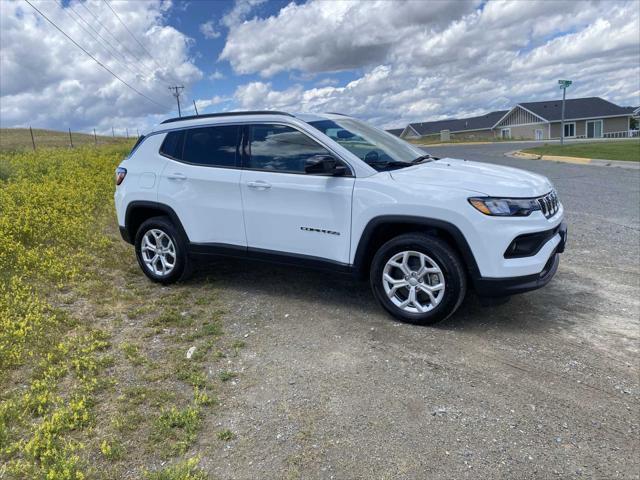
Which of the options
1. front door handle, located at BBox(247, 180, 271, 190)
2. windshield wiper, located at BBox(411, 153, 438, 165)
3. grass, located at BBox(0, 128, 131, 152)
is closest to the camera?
front door handle, located at BBox(247, 180, 271, 190)

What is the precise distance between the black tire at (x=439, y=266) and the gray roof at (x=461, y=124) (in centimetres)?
6814

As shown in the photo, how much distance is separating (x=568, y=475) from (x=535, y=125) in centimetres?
5978

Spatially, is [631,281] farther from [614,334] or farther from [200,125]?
[200,125]

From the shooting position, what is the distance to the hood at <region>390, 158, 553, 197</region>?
3.89m

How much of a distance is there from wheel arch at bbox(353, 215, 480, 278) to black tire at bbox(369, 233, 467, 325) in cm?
8

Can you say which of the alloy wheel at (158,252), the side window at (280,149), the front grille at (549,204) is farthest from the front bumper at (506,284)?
the alloy wheel at (158,252)

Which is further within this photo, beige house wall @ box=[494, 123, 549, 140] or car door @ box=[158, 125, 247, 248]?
beige house wall @ box=[494, 123, 549, 140]

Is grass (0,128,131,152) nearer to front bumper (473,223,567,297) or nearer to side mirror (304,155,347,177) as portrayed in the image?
side mirror (304,155,347,177)

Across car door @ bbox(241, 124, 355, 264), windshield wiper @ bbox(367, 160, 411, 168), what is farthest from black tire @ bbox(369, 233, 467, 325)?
windshield wiper @ bbox(367, 160, 411, 168)

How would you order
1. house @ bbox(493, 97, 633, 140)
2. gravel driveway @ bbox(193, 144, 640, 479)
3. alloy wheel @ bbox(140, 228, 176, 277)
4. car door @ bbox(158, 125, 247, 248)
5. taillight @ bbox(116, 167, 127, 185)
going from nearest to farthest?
gravel driveway @ bbox(193, 144, 640, 479)
car door @ bbox(158, 125, 247, 248)
alloy wheel @ bbox(140, 228, 176, 277)
taillight @ bbox(116, 167, 127, 185)
house @ bbox(493, 97, 633, 140)

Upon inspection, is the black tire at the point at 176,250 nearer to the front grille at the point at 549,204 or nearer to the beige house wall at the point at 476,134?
the front grille at the point at 549,204

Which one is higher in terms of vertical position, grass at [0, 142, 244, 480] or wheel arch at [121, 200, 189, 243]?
wheel arch at [121, 200, 189, 243]

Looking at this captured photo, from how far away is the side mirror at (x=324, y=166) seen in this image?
4152 millimetres

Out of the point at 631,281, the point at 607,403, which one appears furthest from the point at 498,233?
the point at 631,281
